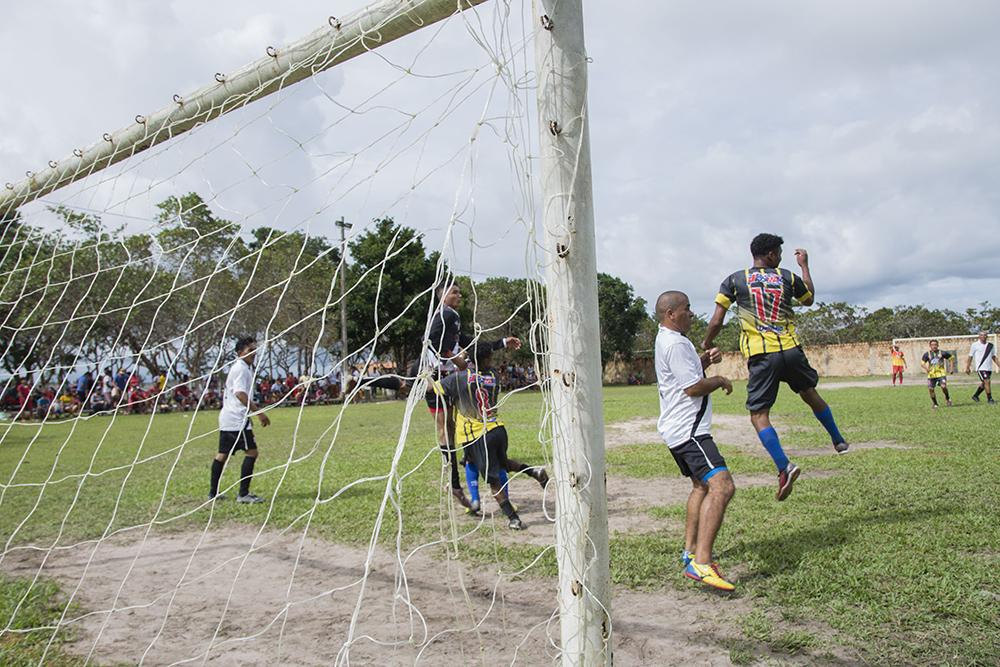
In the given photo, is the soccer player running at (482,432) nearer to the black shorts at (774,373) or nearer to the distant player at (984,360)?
the black shorts at (774,373)

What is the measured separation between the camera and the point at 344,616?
3.59 meters

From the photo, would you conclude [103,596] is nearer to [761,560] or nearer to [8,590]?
[8,590]

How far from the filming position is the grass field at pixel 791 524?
2980 mm

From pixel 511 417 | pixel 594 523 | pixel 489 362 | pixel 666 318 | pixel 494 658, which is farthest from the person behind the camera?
pixel 511 417

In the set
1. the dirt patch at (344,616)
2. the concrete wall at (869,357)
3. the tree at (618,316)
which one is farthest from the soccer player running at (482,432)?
the tree at (618,316)

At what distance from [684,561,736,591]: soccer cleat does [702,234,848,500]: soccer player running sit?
1505 mm

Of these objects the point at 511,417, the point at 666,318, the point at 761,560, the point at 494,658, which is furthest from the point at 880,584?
the point at 511,417

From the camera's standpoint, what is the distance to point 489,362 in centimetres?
547

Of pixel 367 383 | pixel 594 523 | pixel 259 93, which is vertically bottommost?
pixel 594 523

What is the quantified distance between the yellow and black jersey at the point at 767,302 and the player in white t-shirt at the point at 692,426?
3.53ft

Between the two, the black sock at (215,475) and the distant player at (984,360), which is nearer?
the black sock at (215,475)

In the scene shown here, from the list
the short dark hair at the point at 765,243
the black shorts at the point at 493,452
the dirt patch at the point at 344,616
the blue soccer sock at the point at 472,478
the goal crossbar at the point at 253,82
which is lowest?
the dirt patch at the point at 344,616

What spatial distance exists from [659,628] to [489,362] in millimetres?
2711

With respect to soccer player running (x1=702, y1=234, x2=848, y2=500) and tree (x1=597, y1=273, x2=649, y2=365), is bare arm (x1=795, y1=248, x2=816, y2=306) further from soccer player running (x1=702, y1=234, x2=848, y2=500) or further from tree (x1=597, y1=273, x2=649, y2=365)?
tree (x1=597, y1=273, x2=649, y2=365)
